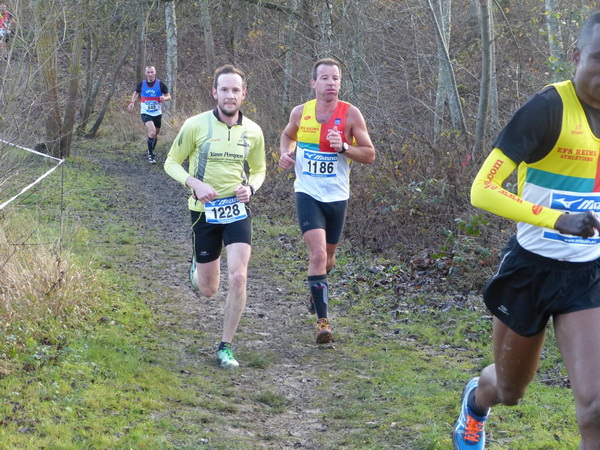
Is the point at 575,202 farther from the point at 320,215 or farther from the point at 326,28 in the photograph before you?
the point at 326,28

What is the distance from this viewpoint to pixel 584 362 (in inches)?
127

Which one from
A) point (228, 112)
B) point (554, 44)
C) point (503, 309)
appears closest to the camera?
point (503, 309)

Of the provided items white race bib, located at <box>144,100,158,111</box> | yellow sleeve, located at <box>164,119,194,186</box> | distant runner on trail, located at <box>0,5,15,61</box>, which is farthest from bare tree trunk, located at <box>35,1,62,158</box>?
white race bib, located at <box>144,100,158,111</box>

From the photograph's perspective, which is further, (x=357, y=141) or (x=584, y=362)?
(x=357, y=141)

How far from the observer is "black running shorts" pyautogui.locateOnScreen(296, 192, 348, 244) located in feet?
22.7

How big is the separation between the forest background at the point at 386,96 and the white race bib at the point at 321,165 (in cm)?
199

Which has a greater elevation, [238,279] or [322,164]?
[322,164]

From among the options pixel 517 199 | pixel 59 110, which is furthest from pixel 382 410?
pixel 59 110

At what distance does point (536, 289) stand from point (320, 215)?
3.63 m

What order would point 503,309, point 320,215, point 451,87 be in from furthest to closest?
1. point 451,87
2. point 320,215
3. point 503,309

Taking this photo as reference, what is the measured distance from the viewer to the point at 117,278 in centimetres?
862

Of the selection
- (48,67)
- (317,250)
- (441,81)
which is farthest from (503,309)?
(441,81)

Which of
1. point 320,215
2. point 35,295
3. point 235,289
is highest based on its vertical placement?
point 320,215

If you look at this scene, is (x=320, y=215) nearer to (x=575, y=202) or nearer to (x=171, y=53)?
(x=575, y=202)
